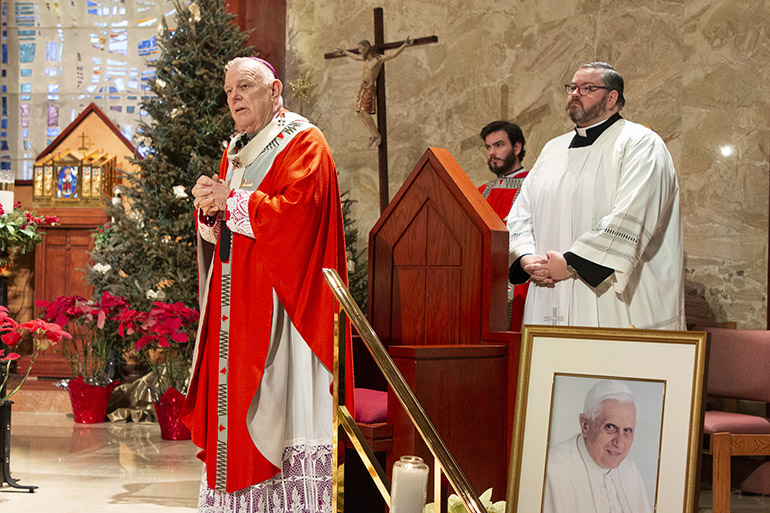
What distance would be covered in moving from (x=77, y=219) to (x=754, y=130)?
19.8ft

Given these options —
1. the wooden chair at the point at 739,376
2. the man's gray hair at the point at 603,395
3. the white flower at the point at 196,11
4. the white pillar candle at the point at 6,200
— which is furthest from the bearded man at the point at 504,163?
the man's gray hair at the point at 603,395

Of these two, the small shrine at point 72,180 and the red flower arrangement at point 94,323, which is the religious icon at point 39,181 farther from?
the red flower arrangement at point 94,323

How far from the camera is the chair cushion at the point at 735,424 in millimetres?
3889

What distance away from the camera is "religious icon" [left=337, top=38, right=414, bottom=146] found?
7.05m

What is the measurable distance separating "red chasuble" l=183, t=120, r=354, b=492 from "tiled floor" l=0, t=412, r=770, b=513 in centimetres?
107

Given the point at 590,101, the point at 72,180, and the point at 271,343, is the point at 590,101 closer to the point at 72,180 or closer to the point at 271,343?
the point at 271,343

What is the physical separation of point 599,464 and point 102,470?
3747 millimetres

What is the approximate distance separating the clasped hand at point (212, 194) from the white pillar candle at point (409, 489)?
1.74m

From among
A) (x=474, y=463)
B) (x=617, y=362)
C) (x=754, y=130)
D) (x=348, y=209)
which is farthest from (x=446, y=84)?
(x=617, y=362)

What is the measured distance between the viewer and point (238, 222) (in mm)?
3283

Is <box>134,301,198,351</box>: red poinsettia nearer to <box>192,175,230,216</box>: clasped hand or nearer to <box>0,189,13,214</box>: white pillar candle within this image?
<box>0,189,13,214</box>: white pillar candle

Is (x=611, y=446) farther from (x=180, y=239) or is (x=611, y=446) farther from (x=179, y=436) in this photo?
(x=180, y=239)

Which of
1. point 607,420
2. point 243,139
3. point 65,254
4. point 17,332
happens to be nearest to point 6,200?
point 17,332

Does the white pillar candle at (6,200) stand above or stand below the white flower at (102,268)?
above
